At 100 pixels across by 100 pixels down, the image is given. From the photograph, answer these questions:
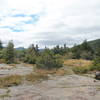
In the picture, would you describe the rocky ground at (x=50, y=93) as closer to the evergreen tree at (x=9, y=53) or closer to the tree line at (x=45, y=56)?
the tree line at (x=45, y=56)

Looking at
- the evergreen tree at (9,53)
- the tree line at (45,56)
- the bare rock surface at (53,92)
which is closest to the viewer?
the bare rock surface at (53,92)

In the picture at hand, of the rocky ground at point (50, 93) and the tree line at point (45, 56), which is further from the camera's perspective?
the tree line at point (45, 56)

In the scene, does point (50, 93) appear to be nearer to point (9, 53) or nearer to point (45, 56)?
point (45, 56)

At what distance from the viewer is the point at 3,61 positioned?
43.8m

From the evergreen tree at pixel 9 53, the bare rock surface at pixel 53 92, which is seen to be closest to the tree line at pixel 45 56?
the evergreen tree at pixel 9 53

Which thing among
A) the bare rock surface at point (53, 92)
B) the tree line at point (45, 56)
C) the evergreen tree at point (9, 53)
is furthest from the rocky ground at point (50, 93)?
the evergreen tree at point (9, 53)

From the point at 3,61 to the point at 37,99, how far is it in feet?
129

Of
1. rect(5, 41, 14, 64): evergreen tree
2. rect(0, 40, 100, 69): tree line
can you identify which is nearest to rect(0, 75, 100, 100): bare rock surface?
rect(0, 40, 100, 69): tree line

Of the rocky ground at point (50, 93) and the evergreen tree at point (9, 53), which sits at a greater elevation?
the evergreen tree at point (9, 53)

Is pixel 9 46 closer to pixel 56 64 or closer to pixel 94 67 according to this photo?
pixel 56 64

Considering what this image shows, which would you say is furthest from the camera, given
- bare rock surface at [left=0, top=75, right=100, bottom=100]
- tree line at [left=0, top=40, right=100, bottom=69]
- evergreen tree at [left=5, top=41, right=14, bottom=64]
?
evergreen tree at [left=5, top=41, right=14, bottom=64]

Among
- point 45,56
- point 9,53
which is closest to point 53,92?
point 45,56

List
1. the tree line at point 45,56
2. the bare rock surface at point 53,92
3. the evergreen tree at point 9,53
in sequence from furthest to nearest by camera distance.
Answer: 1. the evergreen tree at point 9,53
2. the tree line at point 45,56
3. the bare rock surface at point 53,92

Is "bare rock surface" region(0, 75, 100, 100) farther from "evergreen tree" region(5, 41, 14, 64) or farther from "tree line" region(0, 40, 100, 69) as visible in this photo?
"evergreen tree" region(5, 41, 14, 64)
